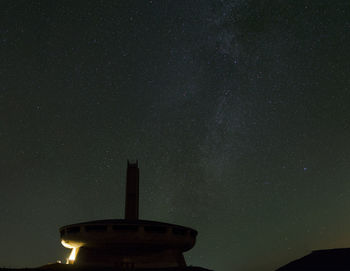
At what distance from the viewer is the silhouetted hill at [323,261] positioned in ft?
93.7

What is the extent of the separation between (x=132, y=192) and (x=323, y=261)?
18719 millimetres

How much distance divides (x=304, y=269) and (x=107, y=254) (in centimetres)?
1768

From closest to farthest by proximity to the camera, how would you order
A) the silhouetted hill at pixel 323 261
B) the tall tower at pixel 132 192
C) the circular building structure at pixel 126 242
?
the circular building structure at pixel 126 242 < the silhouetted hill at pixel 323 261 < the tall tower at pixel 132 192

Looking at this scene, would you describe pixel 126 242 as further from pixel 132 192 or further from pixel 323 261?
pixel 323 261

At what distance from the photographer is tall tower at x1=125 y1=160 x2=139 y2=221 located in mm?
29453

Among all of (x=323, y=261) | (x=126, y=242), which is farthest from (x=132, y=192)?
(x=323, y=261)

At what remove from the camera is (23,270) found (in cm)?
1798

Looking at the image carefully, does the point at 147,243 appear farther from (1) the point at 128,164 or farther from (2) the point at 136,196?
(1) the point at 128,164

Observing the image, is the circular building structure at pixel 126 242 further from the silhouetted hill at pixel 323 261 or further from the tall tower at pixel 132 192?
the silhouetted hill at pixel 323 261

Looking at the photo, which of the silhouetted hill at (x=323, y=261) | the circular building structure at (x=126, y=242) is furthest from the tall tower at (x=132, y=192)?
the silhouetted hill at (x=323, y=261)

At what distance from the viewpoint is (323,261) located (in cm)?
3016

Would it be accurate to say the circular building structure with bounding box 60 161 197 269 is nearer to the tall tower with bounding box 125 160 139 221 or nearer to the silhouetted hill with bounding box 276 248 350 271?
the tall tower with bounding box 125 160 139 221

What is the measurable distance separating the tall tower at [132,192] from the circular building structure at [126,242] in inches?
190

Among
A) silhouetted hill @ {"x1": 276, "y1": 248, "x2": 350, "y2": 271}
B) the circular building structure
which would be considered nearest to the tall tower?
the circular building structure
